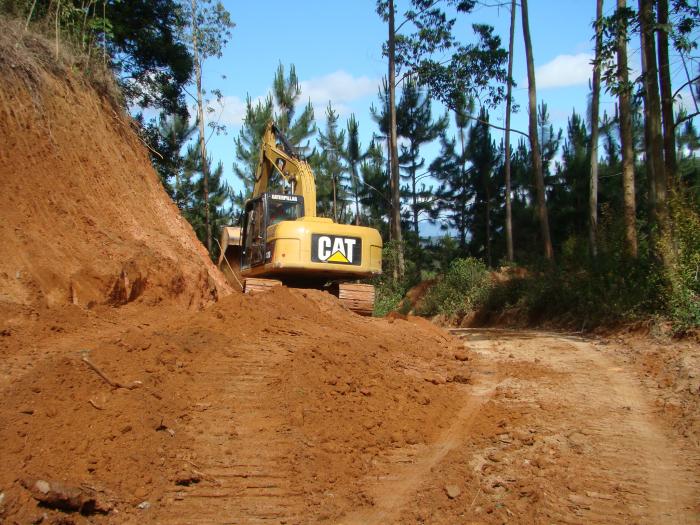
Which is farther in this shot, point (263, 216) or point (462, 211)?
point (462, 211)

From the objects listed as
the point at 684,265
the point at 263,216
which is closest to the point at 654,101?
the point at 684,265

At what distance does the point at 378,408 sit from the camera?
6.96m

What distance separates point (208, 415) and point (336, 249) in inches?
294

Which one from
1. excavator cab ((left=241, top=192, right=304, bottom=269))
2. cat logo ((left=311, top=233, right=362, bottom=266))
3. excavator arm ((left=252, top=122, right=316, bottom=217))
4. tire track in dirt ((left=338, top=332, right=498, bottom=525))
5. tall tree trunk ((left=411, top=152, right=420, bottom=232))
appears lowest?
tire track in dirt ((left=338, top=332, right=498, bottom=525))

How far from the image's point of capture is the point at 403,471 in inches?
226

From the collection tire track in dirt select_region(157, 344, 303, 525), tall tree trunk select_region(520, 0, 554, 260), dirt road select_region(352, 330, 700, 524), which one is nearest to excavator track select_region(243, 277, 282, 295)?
tire track in dirt select_region(157, 344, 303, 525)

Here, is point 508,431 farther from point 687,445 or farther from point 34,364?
point 34,364

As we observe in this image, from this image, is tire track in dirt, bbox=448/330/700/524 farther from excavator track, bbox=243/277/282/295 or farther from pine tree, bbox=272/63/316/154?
pine tree, bbox=272/63/316/154

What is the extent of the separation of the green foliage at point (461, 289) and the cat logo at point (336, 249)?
29.5ft

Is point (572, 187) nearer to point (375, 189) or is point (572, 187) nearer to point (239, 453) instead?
point (375, 189)

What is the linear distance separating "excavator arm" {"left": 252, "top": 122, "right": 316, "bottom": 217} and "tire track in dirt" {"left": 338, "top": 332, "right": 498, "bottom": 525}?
327 inches

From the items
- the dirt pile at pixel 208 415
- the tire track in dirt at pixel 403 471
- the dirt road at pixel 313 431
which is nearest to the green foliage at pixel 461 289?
the dirt road at pixel 313 431

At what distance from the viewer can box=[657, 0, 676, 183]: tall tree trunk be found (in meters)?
13.3

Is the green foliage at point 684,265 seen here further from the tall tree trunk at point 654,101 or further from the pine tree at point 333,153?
the pine tree at point 333,153
